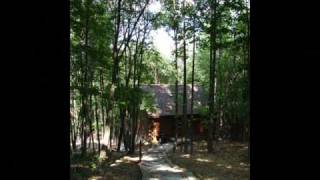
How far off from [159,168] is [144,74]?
7.19 metres

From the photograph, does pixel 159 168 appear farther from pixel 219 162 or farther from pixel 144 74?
pixel 144 74

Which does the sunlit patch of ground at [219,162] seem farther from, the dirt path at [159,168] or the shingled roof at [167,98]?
the shingled roof at [167,98]

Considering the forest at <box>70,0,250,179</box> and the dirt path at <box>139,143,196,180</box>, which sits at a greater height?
the forest at <box>70,0,250,179</box>

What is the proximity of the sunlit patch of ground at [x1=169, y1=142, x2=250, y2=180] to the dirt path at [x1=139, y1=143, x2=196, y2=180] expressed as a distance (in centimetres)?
42

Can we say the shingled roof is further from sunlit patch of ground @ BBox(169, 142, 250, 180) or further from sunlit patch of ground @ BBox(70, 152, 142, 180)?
sunlit patch of ground @ BBox(70, 152, 142, 180)

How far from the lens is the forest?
50.1 feet

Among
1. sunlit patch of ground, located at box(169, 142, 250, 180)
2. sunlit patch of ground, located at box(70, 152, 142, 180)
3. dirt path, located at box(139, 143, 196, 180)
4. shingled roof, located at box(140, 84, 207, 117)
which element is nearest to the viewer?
sunlit patch of ground, located at box(70, 152, 142, 180)

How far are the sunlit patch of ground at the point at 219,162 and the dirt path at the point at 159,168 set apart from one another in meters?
0.42

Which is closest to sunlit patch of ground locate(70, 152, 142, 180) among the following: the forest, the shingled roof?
the forest

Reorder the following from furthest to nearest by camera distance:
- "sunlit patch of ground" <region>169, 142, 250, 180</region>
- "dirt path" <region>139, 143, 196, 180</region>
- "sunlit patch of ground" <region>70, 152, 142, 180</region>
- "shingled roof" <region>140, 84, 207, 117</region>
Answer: "shingled roof" <region>140, 84, 207, 117</region>, "sunlit patch of ground" <region>169, 142, 250, 180</region>, "dirt path" <region>139, 143, 196, 180</region>, "sunlit patch of ground" <region>70, 152, 142, 180</region>

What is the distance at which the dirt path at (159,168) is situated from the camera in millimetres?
14436
